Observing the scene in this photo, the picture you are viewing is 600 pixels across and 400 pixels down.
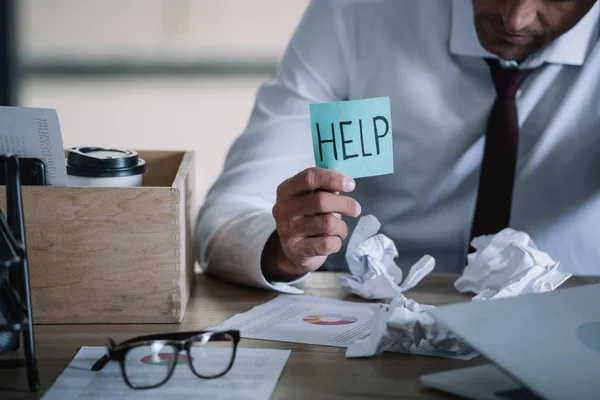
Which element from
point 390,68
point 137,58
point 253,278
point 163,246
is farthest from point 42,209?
point 137,58

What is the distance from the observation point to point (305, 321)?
1055 millimetres

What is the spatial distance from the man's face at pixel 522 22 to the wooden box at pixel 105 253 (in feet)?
2.28

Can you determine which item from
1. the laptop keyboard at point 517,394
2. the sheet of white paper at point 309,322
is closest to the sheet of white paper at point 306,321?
the sheet of white paper at point 309,322

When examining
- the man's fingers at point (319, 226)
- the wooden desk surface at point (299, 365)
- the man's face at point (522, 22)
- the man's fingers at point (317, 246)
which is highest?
the man's face at point (522, 22)

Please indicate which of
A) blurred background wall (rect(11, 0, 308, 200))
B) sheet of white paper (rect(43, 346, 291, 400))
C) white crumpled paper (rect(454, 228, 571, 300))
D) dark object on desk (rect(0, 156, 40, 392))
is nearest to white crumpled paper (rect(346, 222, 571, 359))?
white crumpled paper (rect(454, 228, 571, 300))

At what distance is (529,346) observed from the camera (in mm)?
758

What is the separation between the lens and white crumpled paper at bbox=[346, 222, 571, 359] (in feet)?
3.02

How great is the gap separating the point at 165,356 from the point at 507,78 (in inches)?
38.3

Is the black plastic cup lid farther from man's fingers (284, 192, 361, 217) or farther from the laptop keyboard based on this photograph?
the laptop keyboard

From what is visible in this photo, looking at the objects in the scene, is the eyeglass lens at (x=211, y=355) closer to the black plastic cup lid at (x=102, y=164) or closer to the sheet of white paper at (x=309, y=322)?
the sheet of white paper at (x=309, y=322)

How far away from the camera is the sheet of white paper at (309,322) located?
3.22ft

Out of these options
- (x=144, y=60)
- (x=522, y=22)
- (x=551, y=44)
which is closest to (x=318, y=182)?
(x=522, y=22)

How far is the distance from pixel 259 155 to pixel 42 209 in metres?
0.57

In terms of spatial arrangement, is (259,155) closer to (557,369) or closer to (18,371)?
(18,371)
